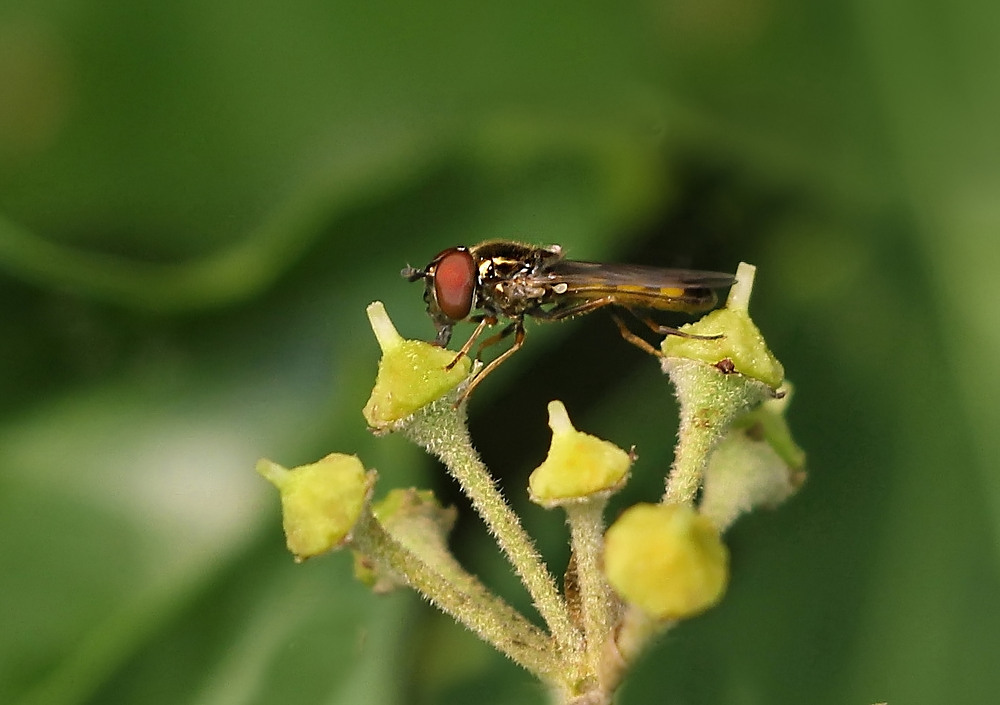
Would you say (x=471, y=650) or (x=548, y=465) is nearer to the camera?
(x=548, y=465)

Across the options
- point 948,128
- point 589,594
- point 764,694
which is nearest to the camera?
point 589,594

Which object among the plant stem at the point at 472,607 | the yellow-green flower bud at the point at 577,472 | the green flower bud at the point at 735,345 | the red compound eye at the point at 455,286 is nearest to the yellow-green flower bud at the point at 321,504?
the plant stem at the point at 472,607

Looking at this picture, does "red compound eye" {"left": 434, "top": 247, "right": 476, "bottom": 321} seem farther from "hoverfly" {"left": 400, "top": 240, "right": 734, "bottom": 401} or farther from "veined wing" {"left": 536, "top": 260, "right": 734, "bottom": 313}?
"veined wing" {"left": 536, "top": 260, "right": 734, "bottom": 313}

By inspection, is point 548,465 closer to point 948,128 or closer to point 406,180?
point 406,180

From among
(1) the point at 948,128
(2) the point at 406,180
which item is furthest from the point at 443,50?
(1) the point at 948,128

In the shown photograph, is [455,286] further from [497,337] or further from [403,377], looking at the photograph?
[403,377]

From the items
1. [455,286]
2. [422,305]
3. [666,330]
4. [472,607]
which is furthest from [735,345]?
[422,305]
